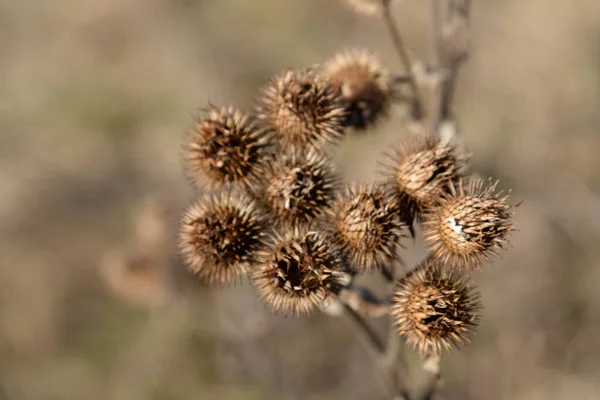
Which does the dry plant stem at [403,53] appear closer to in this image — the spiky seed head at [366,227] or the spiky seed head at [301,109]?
the spiky seed head at [301,109]

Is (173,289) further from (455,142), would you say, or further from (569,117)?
(569,117)

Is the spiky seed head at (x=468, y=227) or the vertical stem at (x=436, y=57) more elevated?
the vertical stem at (x=436, y=57)

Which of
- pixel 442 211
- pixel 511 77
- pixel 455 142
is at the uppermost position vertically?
pixel 511 77

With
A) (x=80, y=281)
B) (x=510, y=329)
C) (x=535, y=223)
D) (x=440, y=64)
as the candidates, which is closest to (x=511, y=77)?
(x=535, y=223)

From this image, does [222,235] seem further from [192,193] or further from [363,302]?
[192,193]

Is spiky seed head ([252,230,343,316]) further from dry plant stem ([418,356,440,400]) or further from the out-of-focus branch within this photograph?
the out-of-focus branch

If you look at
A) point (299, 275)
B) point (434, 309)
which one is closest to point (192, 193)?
point (299, 275)

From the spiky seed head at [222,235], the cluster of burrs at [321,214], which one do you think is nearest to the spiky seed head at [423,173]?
the cluster of burrs at [321,214]
